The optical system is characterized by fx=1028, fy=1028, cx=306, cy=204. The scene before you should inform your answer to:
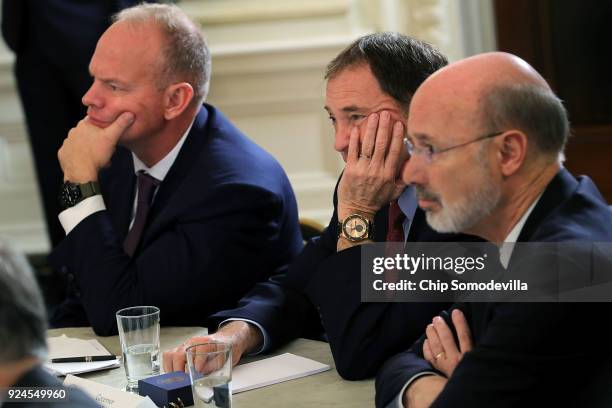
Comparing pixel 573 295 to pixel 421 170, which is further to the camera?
pixel 421 170

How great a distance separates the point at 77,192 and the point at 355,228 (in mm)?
798

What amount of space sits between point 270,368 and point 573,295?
67cm

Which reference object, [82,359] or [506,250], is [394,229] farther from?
[82,359]

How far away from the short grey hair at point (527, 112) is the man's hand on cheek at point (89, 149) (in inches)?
48.8

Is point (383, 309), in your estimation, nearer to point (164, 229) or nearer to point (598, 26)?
point (164, 229)

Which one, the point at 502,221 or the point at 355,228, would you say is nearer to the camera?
the point at 502,221

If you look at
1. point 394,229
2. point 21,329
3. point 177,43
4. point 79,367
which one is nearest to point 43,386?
point 21,329

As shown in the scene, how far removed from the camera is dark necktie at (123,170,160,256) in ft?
8.48

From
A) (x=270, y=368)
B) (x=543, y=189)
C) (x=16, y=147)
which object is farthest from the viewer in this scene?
(x=16, y=147)

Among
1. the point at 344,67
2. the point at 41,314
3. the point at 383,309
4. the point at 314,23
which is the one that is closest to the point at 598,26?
the point at 314,23

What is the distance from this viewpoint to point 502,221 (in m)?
1.73

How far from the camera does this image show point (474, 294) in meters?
1.72

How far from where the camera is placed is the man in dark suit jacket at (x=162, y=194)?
2.42m

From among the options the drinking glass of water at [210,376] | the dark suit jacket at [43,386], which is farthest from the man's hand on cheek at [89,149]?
the dark suit jacket at [43,386]
